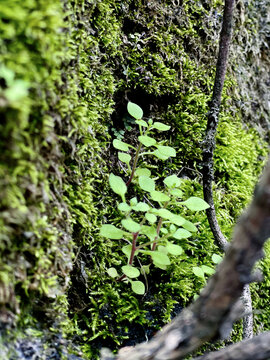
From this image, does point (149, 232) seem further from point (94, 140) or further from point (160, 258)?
point (94, 140)

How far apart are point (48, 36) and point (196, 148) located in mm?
1313

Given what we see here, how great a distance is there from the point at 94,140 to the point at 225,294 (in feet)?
3.20

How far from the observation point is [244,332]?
1696 mm

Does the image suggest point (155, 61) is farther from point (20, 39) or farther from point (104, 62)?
point (20, 39)

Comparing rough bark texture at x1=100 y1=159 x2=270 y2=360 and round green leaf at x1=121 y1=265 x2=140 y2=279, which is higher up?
rough bark texture at x1=100 y1=159 x2=270 y2=360

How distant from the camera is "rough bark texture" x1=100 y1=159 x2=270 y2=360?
33.1 inches

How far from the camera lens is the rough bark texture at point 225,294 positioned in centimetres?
84

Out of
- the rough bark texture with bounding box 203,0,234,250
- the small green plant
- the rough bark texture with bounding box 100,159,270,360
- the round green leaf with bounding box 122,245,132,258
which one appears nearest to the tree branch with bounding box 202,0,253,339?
the rough bark texture with bounding box 203,0,234,250

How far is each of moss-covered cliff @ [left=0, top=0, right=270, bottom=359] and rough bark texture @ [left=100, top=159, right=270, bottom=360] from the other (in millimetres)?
430

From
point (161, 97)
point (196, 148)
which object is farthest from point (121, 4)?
point (196, 148)

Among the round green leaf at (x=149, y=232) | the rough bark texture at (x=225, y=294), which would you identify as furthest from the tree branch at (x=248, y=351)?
the round green leaf at (x=149, y=232)

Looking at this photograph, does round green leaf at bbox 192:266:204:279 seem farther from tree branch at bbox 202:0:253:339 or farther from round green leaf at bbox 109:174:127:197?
round green leaf at bbox 109:174:127:197

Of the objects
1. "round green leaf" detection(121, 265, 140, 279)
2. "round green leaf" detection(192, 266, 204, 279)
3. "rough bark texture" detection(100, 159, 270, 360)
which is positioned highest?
"rough bark texture" detection(100, 159, 270, 360)

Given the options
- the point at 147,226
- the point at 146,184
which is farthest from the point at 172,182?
the point at 147,226
